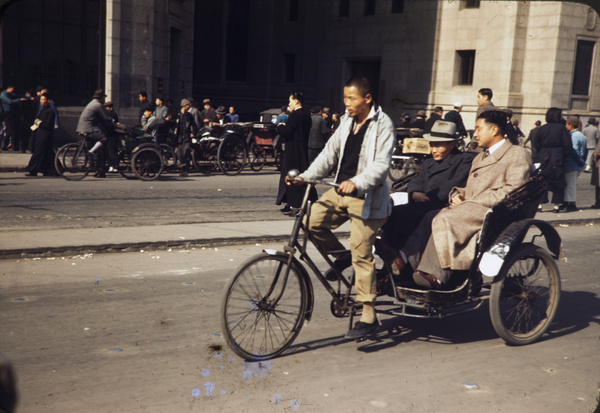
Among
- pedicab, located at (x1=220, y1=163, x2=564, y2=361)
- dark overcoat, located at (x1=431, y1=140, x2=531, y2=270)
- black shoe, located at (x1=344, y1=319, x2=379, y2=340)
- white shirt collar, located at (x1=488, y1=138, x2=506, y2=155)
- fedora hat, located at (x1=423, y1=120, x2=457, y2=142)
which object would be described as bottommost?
black shoe, located at (x1=344, y1=319, x2=379, y2=340)

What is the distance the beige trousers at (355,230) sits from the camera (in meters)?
4.77

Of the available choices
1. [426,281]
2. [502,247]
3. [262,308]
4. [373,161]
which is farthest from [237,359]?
[502,247]

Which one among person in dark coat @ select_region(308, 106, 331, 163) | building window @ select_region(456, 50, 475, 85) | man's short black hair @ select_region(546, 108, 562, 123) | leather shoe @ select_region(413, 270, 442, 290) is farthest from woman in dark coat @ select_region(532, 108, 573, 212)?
building window @ select_region(456, 50, 475, 85)

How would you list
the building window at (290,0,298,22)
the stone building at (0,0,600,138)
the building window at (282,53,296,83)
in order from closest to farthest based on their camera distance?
the stone building at (0,0,600,138)
the building window at (290,0,298,22)
the building window at (282,53,296,83)

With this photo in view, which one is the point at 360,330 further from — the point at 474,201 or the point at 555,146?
the point at 555,146

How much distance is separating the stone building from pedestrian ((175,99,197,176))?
6.22 metres

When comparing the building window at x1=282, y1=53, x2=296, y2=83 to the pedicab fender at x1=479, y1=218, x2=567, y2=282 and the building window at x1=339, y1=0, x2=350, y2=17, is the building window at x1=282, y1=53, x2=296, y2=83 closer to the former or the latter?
the building window at x1=339, y1=0, x2=350, y2=17

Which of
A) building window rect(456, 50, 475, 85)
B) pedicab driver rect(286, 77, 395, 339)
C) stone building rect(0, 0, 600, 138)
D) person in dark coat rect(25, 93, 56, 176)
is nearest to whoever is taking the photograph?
pedicab driver rect(286, 77, 395, 339)

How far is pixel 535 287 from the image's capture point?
5434 mm

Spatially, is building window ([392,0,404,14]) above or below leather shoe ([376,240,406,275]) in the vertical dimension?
above

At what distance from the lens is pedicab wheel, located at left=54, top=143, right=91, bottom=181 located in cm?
1457

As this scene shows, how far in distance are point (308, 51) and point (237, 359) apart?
37.8 metres

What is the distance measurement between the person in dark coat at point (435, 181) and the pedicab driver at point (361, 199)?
1.51 feet

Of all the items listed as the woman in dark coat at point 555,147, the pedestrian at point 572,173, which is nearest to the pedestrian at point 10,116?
the woman in dark coat at point 555,147
